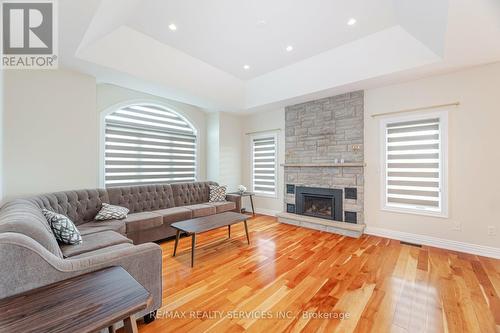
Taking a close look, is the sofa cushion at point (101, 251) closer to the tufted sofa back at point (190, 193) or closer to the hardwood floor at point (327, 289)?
the hardwood floor at point (327, 289)

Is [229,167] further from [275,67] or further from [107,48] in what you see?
[107,48]

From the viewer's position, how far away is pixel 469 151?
10.4 ft

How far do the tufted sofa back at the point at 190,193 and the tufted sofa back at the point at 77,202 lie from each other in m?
1.29

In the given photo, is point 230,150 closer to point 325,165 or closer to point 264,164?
point 264,164

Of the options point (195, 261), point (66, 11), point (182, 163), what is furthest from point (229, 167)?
point (66, 11)

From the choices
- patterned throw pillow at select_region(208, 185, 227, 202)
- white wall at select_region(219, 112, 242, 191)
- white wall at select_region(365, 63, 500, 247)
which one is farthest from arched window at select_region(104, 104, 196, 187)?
white wall at select_region(365, 63, 500, 247)

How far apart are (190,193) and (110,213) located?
5.50 feet

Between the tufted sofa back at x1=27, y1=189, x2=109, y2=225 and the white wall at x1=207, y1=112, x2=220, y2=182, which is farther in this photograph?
the white wall at x1=207, y1=112, x2=220, y2=182

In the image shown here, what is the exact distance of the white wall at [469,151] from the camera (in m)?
3.03

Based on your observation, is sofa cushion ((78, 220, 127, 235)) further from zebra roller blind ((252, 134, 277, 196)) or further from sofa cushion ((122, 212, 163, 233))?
zebra roller blind ((252, 134, 277, 196))

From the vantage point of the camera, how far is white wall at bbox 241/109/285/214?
17.6 feet

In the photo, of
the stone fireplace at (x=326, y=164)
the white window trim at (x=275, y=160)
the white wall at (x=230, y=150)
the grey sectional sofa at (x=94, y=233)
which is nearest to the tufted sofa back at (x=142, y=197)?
the grey sectional sofa at (x=94, y=233)

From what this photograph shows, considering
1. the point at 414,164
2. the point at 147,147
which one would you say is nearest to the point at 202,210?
the point at 147,147

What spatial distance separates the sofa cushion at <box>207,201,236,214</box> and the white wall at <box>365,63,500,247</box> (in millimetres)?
3264
